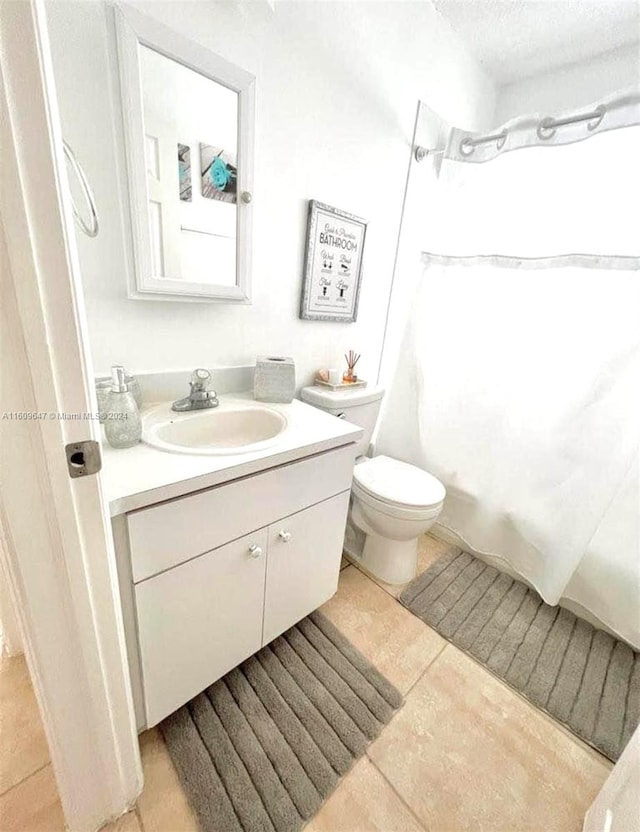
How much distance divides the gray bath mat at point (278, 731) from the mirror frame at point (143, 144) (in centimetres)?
124

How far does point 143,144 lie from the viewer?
86 centimetres

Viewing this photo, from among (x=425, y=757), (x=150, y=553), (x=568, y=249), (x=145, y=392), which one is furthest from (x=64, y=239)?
(x=568, y=249)

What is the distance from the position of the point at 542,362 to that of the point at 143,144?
153cm

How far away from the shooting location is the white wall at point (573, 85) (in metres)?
1.40

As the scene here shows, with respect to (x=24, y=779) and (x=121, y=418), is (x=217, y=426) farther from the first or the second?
(x=24, y=779)

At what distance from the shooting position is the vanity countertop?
0.65 meters

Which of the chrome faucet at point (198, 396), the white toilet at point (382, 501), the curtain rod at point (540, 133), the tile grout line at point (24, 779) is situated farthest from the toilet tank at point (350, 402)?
the tile grout line at point (24, 779)

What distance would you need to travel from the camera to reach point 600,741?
992mm

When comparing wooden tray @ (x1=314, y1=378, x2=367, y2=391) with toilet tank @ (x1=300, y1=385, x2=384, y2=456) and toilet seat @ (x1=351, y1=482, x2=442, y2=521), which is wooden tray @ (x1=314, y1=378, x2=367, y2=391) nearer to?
toilet tank @ (x1=300, y1=385, x2=384, y2=456)

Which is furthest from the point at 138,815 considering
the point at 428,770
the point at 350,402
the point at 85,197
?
the point at 85,197

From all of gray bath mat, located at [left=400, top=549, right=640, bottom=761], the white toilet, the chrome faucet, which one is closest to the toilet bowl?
the white toilet

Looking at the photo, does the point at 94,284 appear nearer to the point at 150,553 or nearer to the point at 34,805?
the point at 150,553

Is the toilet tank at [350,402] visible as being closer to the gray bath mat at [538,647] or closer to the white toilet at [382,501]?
the white toilet at [382,501]

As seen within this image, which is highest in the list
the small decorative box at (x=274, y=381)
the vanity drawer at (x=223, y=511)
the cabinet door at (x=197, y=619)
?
the small decorative box at (x=274, y=381)
